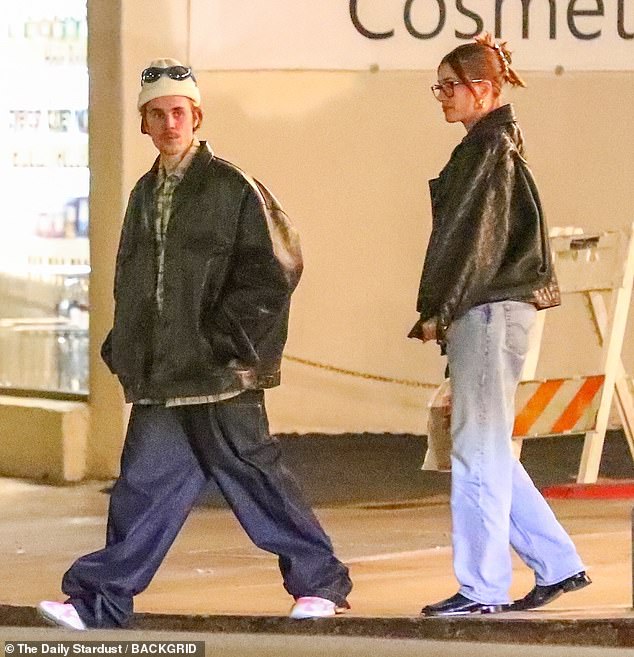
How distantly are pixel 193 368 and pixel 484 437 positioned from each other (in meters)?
1.00

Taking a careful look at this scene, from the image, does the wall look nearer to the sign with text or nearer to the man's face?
the sign with text

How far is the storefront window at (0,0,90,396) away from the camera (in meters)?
8.54

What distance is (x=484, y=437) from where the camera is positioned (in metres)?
4.93

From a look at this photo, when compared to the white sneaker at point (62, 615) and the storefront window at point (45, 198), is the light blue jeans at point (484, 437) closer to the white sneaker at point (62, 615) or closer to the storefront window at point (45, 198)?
the white sneaker at point (62, 615)

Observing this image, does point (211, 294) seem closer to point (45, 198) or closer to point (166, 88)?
point (166, 88)

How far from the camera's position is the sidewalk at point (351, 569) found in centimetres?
505

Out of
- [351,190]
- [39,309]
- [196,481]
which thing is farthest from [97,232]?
[196,481]

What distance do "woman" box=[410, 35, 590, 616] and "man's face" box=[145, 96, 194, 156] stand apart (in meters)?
0.88

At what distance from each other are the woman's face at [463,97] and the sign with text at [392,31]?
340 centimetres

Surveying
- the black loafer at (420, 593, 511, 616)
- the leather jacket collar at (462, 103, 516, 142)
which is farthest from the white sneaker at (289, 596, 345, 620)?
the leather jacket collar at (462, 103, 516, 142)

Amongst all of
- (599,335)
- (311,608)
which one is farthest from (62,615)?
(599,335)

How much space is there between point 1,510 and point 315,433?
6.31 ft

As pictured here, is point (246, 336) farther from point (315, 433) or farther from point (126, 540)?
point (315, 433)

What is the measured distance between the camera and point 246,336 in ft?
16.1
